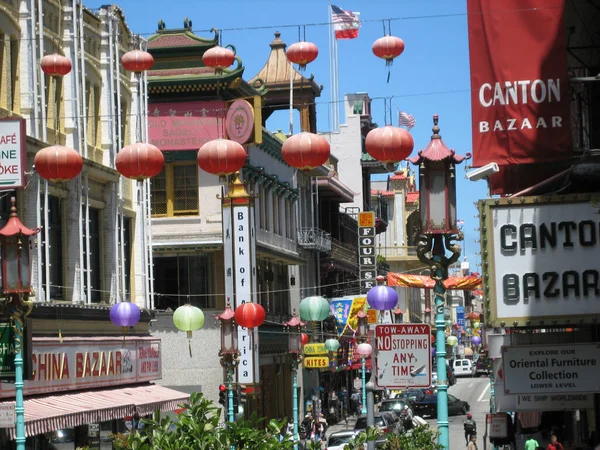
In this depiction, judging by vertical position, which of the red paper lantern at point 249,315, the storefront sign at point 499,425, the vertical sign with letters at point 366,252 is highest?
the vertical sign with letters at point 366,252

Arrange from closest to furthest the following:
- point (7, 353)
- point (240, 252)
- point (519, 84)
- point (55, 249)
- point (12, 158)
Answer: point (519, 84)
point (7, 353)
point (12, 158)
point (55, 249)
point (240, 252)

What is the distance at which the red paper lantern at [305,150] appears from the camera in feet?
69.2

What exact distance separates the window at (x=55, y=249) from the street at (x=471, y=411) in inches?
696

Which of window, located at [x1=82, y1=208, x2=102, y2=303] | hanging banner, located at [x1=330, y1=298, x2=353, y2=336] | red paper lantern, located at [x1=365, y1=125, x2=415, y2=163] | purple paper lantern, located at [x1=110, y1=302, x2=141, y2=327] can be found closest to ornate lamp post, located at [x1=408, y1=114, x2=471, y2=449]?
red paper lantern, located at [x1=365, y1=125, x2=415, y2=163]

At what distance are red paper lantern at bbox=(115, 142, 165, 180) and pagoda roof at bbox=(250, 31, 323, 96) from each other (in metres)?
43.4

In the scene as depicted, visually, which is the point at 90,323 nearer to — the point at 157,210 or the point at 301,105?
the point at 157,210

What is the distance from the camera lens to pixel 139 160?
74.1ft

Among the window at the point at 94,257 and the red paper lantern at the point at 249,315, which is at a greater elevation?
the window at the point at 94,257

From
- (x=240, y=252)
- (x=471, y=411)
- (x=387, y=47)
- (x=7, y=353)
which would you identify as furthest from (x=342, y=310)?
(x=387, y=47)

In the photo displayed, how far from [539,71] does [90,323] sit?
20.4 metres

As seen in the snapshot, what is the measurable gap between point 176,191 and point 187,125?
97.1 inches

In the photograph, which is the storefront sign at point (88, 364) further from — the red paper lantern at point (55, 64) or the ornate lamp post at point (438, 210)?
the ornate lamp post at point (438, 210)

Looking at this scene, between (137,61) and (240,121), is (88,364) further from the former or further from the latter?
(240,121)

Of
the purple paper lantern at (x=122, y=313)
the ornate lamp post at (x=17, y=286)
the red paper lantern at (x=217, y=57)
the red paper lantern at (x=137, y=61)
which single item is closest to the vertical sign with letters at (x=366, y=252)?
the purple paper lantern at (x=122, y=313)
